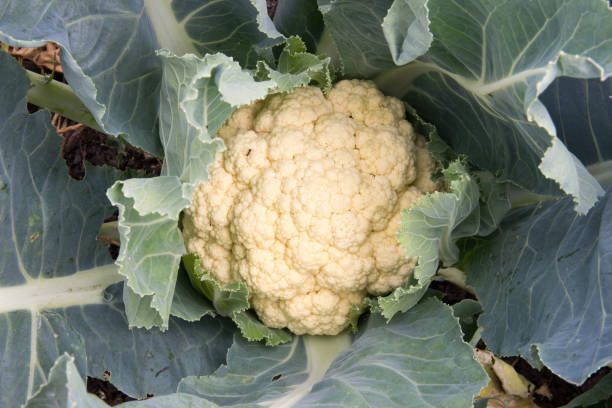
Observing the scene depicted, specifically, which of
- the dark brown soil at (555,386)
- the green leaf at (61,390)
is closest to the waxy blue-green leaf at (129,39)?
the green leaf at (61,390)

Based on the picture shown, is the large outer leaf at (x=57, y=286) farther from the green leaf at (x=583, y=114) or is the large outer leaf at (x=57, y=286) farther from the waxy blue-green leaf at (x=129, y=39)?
the green leaf at (x=583, y=114)

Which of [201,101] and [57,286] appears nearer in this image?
[201,101]

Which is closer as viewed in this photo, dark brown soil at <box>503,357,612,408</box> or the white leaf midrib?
the white leaf midrib

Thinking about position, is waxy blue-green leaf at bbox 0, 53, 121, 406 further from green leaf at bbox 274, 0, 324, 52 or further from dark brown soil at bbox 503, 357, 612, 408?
dark brown soil at bbox 503, 357, 612, 408

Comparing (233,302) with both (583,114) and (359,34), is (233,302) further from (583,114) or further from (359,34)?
(583,114)

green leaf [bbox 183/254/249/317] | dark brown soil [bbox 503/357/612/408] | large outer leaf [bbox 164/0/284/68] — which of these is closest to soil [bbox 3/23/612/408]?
dark brown soil [bbox 503/357/612/408]

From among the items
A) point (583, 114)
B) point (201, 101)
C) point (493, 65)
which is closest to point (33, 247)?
point (201, 101)

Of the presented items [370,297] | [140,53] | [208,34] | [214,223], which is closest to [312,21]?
[208,34]
